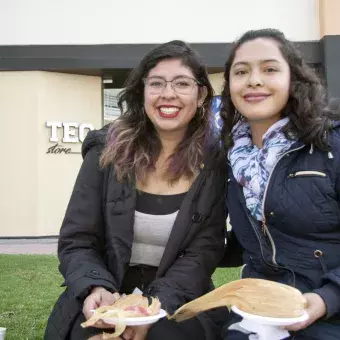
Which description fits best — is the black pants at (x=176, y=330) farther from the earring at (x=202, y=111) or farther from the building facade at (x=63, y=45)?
the building facade at (x=63, y=45)

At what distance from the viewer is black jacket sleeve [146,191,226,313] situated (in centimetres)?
259

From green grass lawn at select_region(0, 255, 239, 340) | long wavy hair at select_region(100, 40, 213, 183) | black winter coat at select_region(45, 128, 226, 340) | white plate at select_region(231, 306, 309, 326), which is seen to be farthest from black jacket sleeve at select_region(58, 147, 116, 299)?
green grass lawn at select_region(0, 255, 239, 340)

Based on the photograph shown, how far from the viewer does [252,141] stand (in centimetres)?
262

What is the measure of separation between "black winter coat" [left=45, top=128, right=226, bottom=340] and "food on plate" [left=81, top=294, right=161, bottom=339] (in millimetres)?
305

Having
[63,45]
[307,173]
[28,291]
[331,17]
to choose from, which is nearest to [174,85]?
[307,173]

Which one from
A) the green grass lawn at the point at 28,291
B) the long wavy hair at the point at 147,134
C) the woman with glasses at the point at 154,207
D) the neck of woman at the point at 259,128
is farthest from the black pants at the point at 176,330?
the green grass lawn at the point at 28,291

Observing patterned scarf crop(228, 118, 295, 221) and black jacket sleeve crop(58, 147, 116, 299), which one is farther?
black jacket sleeve crop(58, 147, 116, 299)

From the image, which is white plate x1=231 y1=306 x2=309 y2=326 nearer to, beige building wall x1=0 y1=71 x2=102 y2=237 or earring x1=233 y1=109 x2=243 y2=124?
earring x1=233 y1=109 x2=243 y2=124

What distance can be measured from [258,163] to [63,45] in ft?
34.0

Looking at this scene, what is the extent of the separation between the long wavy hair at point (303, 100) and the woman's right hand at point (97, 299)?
3.66 ft

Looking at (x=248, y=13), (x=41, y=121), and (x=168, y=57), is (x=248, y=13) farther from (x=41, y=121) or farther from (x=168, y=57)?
(x=168, y=57)

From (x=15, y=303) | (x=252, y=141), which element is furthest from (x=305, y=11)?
(x=252, y=141)

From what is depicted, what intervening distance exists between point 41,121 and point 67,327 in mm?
10297

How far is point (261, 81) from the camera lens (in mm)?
2414
